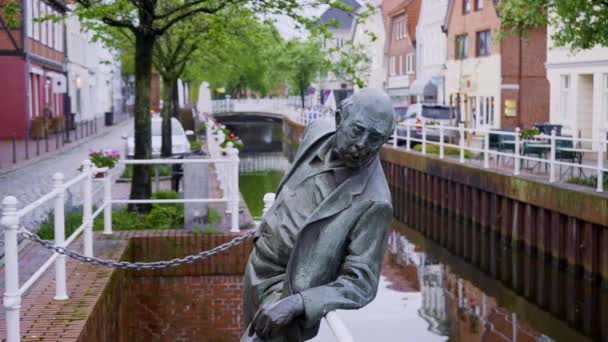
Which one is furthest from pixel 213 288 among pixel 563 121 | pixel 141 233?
pixel 563 121

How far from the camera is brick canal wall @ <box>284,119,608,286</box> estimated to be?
55.9ft

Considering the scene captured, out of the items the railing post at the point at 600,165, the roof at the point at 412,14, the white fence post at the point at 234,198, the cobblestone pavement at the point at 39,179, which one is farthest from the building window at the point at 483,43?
the white fence post at the point at 234,198

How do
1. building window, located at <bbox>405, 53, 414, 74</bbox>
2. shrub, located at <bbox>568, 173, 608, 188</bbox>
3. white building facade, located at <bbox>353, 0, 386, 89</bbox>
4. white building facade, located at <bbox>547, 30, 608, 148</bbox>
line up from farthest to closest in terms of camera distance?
white building facade, located at <bbox>353, 0, 386, 89</bbox> < building window, located at <bbox>405, 53, 414, 74</bbox> < white building facade, located at <bbox>547, 30, 608, 148</bbox> < shrub, located at <bbox>568, 173, 608, 188</bbox>

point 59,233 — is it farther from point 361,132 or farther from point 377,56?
point 377,56

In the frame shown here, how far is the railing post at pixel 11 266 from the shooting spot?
21.0 ft

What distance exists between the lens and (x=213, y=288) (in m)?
11.6

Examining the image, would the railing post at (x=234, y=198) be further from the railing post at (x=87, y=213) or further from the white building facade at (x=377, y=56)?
the white building facade at (x=377, y=56)

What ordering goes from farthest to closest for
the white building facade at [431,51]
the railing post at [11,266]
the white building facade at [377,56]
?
the white building facade at [377,56], the white building facade at [431,51], the railing post at [11,266]

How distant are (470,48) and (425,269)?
31871mm

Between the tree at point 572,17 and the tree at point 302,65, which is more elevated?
the tree at point 302,65

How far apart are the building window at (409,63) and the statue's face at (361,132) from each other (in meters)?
62.4

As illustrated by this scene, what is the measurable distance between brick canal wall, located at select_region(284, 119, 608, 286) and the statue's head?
45.7 ft

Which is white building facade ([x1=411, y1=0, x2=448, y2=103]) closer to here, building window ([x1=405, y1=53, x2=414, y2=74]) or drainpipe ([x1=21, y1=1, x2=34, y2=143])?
building window ([x1=405, y1=53, x2=414, y2=74])

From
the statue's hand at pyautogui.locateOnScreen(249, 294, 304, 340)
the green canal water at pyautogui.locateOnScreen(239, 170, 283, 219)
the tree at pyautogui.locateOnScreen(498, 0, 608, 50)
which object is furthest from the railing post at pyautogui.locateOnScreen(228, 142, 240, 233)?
the green canal water at pyautogui.locateOnScreen(239, 170, 283, 219)
